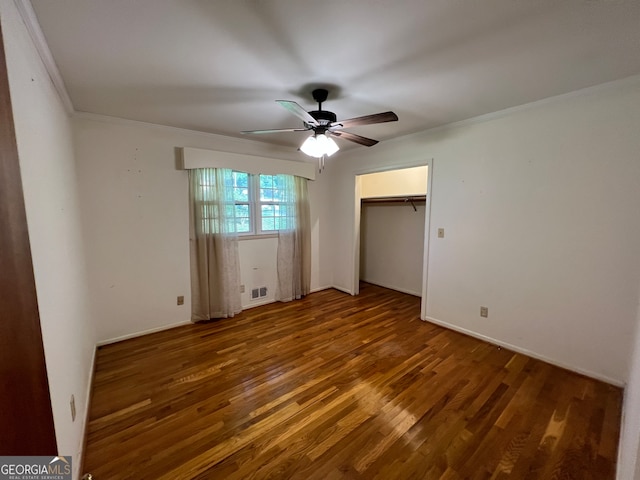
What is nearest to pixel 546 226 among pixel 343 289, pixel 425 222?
pixel 425 222

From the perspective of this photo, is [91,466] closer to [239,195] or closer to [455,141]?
[239,195]

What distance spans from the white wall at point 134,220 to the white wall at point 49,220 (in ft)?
2.66

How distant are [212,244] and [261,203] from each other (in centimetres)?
92

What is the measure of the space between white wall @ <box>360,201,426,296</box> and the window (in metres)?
1.71

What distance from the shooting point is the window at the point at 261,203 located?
362cm

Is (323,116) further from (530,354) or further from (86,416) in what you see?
(530,354)

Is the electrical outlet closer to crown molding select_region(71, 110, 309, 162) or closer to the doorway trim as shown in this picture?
crown molding select_region(71, 110, 309, 162)

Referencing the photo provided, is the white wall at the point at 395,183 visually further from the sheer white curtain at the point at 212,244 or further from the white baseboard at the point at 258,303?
Result: the white baseboard at the point at 258,303

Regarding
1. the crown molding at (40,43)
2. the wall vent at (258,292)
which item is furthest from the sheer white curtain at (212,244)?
the crown molding at (40,43)

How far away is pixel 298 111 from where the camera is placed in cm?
181

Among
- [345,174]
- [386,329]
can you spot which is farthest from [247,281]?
[345,174]

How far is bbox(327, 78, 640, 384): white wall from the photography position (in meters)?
2.03

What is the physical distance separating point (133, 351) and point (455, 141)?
4.07m

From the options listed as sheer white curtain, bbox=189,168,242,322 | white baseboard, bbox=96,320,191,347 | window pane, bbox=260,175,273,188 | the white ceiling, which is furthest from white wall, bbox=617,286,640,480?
window pane, bbox=260,175,273,188
